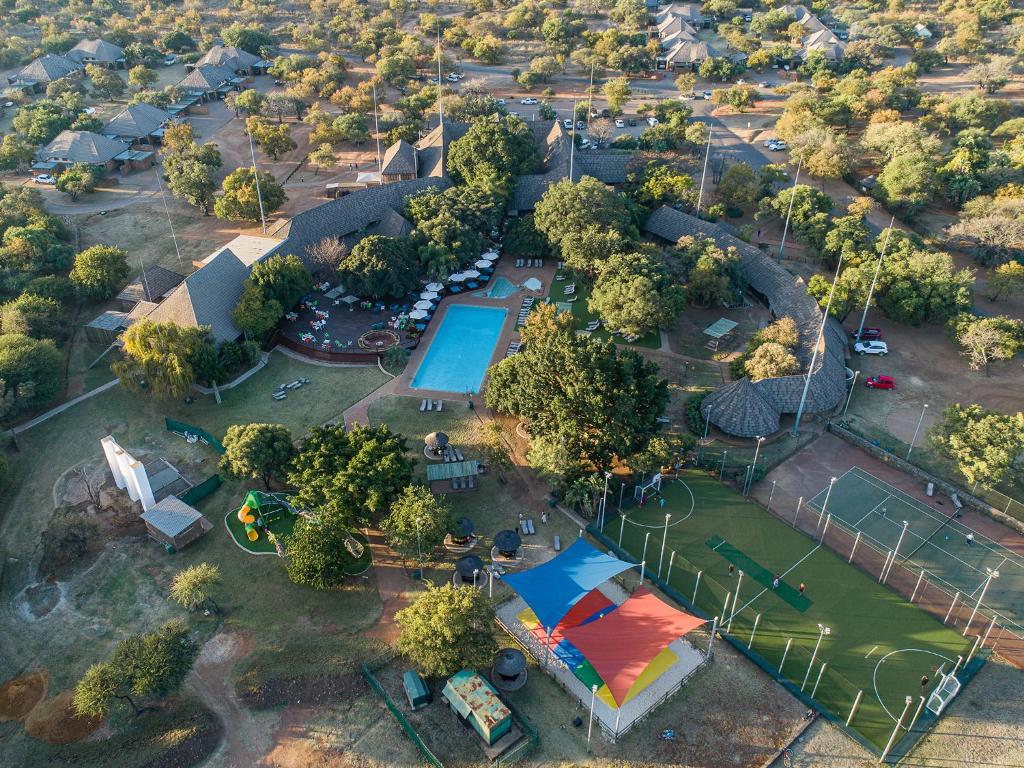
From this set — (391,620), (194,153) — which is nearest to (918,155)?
(391,620)

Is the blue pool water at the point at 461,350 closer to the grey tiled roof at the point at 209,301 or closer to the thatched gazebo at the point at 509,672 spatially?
the grey tiled roof at the point at 209,301

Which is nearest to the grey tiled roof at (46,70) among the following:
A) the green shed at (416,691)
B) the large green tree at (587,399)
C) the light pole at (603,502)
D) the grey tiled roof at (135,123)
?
the grey tiled roof at (135,123)

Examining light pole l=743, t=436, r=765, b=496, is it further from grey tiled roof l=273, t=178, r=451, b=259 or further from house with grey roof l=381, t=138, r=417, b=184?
house with grey roof l=381, t=138, r=417, b=184

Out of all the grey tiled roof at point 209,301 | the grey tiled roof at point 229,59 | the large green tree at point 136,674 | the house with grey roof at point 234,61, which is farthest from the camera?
the house with grey roof at point 234,61

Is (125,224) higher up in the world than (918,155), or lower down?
lower down

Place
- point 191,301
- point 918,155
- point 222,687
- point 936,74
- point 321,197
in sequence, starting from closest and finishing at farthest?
point 222,687 → point 191,301 → point 918,155 → point 321,197 → point 936,74

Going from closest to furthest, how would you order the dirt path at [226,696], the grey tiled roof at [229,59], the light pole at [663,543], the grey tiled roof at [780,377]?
the dirt path at [226,696] < the light pole at [663,543] < the grey tiled roof at [780,377] < the grey tiled roof at [229,59]

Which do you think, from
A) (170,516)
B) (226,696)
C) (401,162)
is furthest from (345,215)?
(226,696)

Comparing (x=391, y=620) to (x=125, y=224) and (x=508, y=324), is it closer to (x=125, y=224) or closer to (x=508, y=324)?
(x=508, y=324)

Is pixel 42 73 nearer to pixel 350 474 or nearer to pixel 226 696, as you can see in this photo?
pixel 350 474
